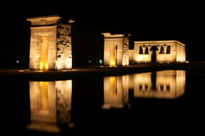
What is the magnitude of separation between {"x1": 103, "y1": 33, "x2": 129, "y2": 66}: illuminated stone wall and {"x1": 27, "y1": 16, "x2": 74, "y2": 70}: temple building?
29.6ft

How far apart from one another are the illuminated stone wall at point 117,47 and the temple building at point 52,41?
29.6ft

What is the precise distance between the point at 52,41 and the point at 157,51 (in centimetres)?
2658

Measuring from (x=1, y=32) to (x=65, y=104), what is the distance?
90.9 ft

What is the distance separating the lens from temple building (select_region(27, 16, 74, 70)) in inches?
641

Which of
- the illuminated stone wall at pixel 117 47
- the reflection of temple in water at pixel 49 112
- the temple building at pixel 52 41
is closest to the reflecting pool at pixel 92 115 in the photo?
the reflection of temple in water at pixel 49 112

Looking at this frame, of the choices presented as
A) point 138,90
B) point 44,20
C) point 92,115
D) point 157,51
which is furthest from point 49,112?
point 157,51

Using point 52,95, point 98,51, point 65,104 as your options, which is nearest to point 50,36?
point 52,95

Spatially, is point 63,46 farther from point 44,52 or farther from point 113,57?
point 113,57

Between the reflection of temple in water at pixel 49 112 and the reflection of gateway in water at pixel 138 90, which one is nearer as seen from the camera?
the reflection of temple in water at pixel 49 112

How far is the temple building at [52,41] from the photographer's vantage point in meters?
16.3

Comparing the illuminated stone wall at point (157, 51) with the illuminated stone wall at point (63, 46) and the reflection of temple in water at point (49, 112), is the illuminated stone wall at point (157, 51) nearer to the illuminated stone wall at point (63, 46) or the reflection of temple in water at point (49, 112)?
the illuminated stone wall at point (63, 46)

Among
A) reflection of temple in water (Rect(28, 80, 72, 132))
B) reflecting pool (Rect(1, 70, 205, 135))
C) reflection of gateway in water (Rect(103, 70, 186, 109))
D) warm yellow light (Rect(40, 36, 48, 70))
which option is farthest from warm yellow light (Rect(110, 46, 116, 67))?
reflecting pool (Rect(1, 70, 205, 135))

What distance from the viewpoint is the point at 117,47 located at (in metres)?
25.6

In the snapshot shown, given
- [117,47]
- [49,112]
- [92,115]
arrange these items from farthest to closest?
[117,47] < [49,112] < [92,115]
